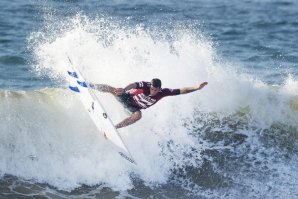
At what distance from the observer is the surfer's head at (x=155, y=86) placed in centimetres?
1153

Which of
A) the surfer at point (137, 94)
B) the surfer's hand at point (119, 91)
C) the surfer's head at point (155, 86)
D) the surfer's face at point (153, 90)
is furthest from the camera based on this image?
the surfer's hand at point (119, 91)

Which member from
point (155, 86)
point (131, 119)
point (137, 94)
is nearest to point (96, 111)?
point (131, 119)

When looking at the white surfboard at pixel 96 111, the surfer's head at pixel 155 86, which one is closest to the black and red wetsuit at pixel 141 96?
the surfer's head at pixel 155 86

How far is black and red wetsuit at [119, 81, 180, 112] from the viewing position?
11.9 meters

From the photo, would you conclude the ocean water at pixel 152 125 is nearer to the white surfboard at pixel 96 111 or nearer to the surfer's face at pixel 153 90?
the white surfboard at pixel 96 111

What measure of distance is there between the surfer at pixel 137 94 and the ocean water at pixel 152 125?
0.80 metres

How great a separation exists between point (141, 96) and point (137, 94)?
3.7 inches

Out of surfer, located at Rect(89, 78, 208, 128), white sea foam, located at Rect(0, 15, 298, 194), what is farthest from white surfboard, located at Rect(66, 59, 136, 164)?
white sea foam, located at Rect(0, 15, 298, 194)

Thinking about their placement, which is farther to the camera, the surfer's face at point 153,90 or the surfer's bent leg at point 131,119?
the surfer's bent leg at point 131,119

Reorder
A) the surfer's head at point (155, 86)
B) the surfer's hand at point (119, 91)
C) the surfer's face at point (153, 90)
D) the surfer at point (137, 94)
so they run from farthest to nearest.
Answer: the surfer's hand at point (119, 91) → the surfer at point (137, 94) → the surfer's face at point (153, 90) → the surfer's head at point (155, 86)

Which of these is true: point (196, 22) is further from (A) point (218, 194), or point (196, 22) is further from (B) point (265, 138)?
(A) point (218, 194)

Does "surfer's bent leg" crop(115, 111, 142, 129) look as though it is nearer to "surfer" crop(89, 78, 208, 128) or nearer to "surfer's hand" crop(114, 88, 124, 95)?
"surfer" crop(89, 78, 208, 128)

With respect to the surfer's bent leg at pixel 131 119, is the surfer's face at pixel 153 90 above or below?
above

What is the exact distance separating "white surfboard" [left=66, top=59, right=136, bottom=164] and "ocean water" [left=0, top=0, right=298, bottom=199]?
628 mm
